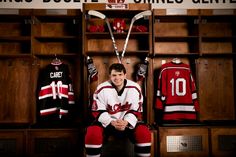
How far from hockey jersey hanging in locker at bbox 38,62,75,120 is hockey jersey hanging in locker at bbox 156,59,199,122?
1.05 metres

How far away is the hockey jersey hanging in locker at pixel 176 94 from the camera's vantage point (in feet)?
9.32

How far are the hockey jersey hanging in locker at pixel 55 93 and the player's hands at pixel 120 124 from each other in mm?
912

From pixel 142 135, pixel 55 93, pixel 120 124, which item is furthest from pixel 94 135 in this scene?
pixel 55 93

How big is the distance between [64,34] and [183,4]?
158 cm

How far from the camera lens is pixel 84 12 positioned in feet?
9.28

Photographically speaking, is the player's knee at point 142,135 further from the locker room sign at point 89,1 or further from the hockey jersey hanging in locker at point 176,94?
the locker room sign at point 89,1

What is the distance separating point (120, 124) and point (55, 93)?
1090mm

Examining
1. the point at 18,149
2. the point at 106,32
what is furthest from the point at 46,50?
the point at 18,149

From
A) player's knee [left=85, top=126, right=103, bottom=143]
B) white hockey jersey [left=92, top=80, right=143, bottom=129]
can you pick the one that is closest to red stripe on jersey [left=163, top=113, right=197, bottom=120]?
white hockey jersey [left=92, top=80, right=143, bottom=129]

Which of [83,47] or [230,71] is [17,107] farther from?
[230,71]

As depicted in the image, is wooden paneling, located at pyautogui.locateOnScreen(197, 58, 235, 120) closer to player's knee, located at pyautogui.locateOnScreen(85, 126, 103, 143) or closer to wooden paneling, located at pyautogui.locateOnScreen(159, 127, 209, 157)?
wooden paneling, located at pyautogui.locateOnScreen(159, 127, 209, 157)

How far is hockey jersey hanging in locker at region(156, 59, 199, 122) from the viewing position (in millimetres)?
2840

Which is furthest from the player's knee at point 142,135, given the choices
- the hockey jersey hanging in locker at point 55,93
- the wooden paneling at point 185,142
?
the hockey jersey hanging in locker at point 55,93

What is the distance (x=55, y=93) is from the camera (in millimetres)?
2857
